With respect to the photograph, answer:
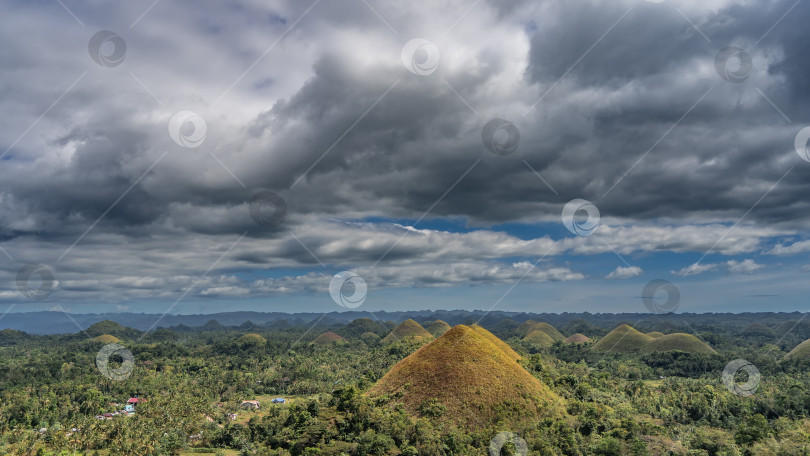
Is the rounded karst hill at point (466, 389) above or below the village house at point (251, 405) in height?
above

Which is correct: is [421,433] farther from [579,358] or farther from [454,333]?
[579,358]

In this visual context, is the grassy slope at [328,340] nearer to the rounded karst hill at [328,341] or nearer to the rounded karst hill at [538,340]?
the rounded karst hill at [328,341]

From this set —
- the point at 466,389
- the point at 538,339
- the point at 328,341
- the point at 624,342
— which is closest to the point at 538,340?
the point at 538,339

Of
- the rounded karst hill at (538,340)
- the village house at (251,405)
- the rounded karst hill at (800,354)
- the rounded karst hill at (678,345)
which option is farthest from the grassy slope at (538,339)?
the village house at (251,405)

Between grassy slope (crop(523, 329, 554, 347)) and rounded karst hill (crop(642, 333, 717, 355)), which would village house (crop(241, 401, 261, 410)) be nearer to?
rounded karst hill (crop(642, 333, 717, 355))

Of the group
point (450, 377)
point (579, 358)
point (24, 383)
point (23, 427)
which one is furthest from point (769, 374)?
point (24, 383)

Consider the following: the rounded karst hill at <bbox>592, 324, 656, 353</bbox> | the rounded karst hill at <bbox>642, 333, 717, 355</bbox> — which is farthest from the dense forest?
the rounded karst hill at <bbox>592, 324, 656, 353</bbox>

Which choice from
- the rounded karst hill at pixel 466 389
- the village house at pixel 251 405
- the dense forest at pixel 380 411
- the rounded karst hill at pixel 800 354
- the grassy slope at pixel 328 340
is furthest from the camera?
the grassy slope at pixel 328 340
